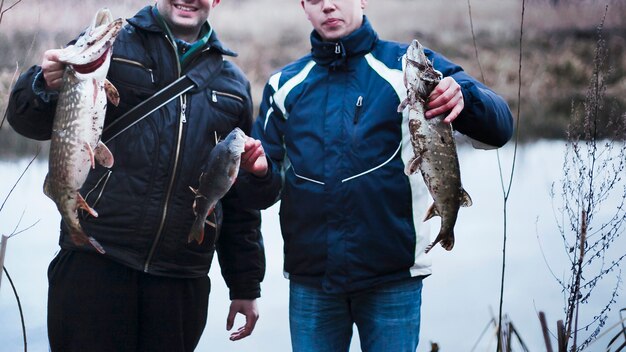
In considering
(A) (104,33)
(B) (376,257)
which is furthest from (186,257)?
(A) (104,33)

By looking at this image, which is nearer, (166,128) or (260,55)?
(166,128)

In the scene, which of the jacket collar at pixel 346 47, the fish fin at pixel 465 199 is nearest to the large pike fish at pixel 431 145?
the fish fin at pixel 465 199

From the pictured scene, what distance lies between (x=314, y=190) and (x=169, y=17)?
2.75 feet

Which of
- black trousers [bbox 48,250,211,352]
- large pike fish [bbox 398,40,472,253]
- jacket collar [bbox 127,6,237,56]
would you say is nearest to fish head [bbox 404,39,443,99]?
large pike fish [bbox 398,40,472,253]

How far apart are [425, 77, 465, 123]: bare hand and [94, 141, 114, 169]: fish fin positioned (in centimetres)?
98

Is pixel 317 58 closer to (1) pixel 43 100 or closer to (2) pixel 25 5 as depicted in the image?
(1) pixel 43 100

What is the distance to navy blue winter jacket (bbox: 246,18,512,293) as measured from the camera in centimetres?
289

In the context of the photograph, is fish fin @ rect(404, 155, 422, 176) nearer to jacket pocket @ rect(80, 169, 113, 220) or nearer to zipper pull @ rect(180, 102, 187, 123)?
zipper pull @ rect(180, 102, 187, 123)

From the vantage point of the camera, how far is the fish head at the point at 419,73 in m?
2.56

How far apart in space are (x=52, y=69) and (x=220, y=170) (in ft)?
1.96

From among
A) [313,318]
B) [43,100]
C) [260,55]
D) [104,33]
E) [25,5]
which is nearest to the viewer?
[104,33]

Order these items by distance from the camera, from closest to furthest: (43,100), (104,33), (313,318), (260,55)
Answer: (104,33) → (43,100) → (313,318) → (260,55)

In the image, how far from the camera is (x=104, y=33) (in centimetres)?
260

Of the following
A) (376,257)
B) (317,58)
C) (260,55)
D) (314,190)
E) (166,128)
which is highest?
(260,55)
